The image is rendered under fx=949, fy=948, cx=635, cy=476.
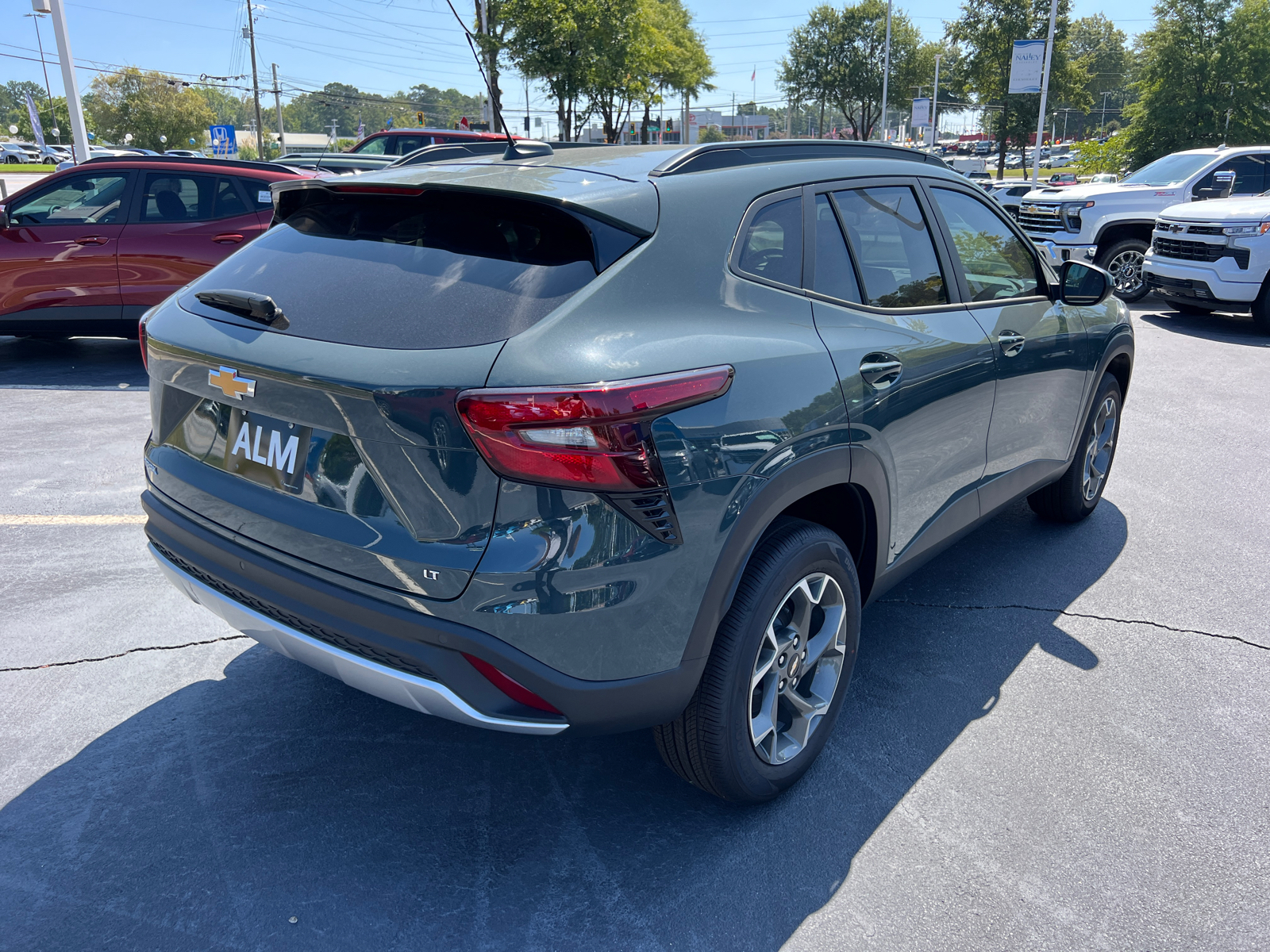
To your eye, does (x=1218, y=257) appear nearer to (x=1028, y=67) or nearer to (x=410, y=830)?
(x=410, y=830)

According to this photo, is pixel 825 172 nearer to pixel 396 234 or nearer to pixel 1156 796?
pixel 396 234

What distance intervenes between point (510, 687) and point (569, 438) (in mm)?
581

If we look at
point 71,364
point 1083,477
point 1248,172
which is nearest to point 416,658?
point 1083,477

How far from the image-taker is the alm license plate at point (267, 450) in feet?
7.50

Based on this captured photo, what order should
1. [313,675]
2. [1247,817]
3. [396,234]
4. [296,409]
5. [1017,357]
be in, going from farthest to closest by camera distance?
[1017,357], [313,675], [1247,817], [396,234], [296,409]

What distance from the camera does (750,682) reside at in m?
2.45

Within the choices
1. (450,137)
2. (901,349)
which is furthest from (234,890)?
(450,137)

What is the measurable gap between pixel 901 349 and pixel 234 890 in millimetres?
2375

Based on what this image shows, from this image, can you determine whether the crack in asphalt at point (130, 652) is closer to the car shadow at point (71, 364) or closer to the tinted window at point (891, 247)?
the tinted window at point (891, 247)

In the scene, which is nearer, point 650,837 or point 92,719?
point 650,837

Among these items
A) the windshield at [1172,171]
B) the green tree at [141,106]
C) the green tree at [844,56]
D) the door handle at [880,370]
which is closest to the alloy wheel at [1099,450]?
the door handle at [880,370]

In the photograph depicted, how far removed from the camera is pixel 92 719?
3021 millimetres

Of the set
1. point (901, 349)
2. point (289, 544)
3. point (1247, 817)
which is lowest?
point (1247, 817)

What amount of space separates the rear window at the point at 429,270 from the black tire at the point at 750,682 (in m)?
0.88
